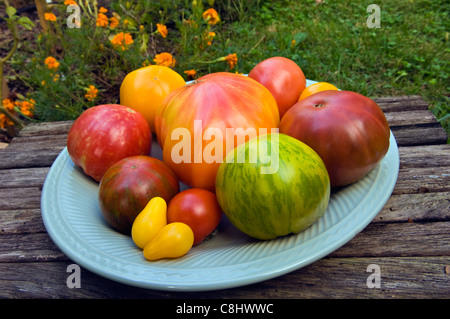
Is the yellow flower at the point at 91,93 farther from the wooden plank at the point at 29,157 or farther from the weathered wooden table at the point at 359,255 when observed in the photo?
the weathered wooden table at the point at 359,255

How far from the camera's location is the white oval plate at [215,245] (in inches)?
21.5

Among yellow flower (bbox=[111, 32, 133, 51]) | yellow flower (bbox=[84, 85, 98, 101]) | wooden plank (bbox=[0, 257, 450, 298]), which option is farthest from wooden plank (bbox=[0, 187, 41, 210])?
yellow flower (bbox=[111, 32, 133, 51])

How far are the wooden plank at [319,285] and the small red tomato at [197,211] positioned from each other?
0.11 m

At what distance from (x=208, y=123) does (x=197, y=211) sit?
0.54 ft

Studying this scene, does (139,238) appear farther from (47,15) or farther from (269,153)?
(47,15)

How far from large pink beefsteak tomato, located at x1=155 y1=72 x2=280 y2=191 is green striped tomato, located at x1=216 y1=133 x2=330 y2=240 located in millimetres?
87

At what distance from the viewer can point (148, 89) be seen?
91cm

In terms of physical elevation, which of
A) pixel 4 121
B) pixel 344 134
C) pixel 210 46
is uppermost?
pixel 344 134

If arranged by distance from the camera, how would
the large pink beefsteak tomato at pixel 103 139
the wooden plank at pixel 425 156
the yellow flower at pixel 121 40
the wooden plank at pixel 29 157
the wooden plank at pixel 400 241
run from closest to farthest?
the wooden plank at pixel 400 241 < the large pink beefsteak tomato at pixel 103 139 < the wooden plank at pixel 425 156 < the wooden plank at pixel 29 157 < the yellow flower at pixel 121 40

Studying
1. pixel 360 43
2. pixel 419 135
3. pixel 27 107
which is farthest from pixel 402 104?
pixel 27 107

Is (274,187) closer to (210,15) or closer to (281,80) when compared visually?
(281,80)

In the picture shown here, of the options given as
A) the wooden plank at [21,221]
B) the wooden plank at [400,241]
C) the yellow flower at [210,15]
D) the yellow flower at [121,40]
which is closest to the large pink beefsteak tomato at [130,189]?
the wooden plank at [21,221]

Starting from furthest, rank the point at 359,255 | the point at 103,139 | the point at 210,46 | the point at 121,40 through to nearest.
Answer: the point at 210,46, the point at 121,40, the point at 103,139, the point at 359,255

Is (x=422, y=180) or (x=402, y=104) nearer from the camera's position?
(x=422, y=180)
